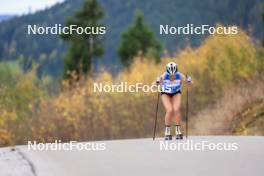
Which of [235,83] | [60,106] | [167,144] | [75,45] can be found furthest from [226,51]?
[75,45]

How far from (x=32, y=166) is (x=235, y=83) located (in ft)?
41.4

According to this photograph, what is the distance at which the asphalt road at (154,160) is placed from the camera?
26.0 ft

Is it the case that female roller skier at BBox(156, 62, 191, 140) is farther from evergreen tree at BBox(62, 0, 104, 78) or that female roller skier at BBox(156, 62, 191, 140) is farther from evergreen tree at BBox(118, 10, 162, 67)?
evergreen tree at BBox(118, 10, 162, 67)

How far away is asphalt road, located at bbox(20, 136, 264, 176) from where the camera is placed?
7914 mm

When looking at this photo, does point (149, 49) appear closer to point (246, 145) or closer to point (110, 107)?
point (110, 107)
